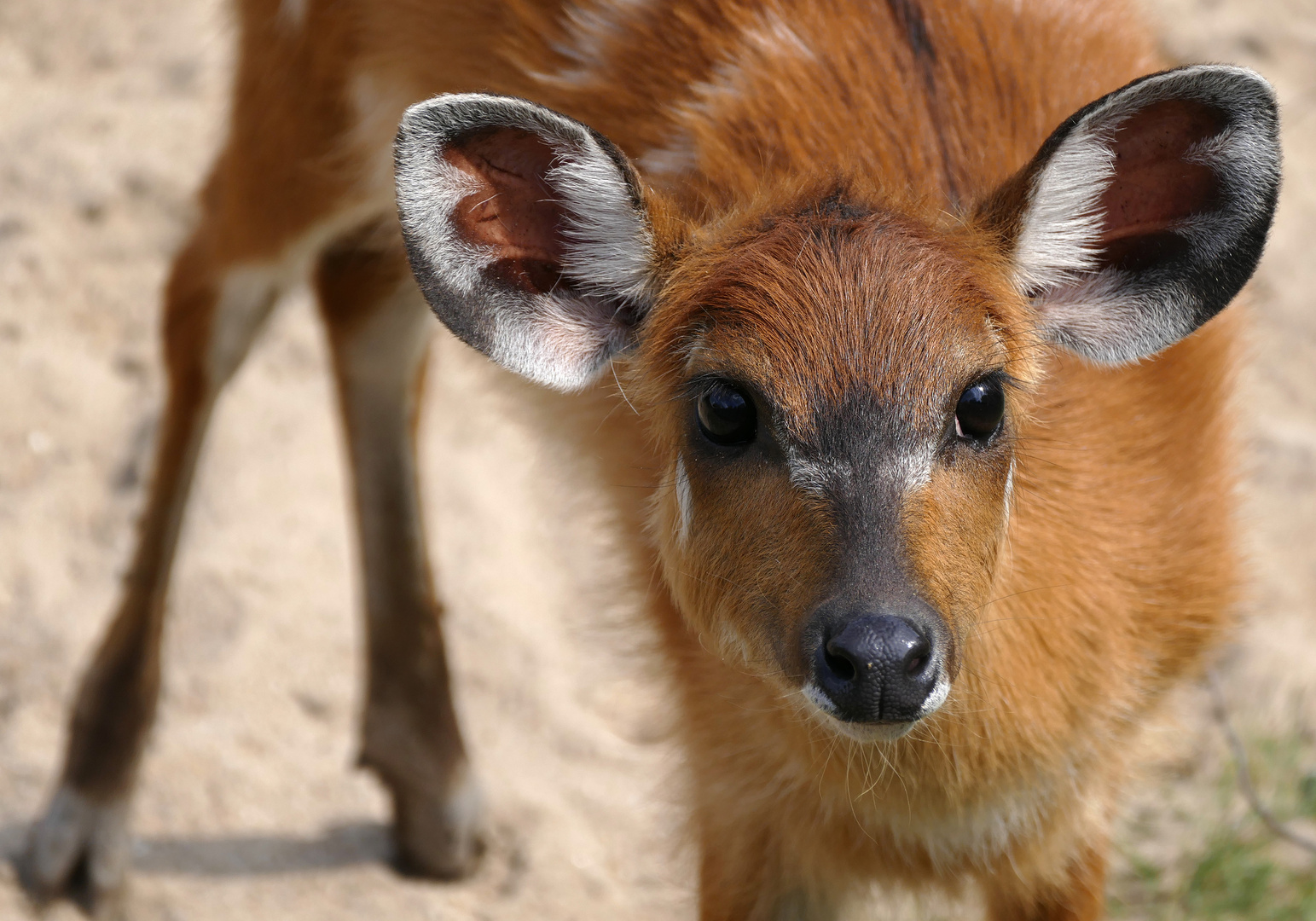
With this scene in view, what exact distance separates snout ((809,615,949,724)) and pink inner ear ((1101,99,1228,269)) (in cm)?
92

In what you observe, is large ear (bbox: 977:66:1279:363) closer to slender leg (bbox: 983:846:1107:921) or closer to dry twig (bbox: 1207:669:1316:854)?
slender leg (bbox: 983:846:1107:921)

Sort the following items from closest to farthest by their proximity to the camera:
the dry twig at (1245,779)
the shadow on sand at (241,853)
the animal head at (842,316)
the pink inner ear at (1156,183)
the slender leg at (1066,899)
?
the animal head at (842,316), the pink inner ear at (1156,183), the slender leg at (1066,899), the dry twig at (1245,779), the shadow on sand at (241,853)

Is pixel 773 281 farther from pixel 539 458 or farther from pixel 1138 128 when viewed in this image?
pixel 539 458

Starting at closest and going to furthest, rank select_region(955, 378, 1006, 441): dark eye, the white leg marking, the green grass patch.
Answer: select_region(955, 378, 1006, 441): dark eye
the green grass patch
the white leg marking

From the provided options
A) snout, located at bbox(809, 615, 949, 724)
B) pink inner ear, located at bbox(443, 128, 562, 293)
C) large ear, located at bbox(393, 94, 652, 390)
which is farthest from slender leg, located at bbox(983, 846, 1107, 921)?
pink inner ear, located at bbox(443, 128, 562, 293)

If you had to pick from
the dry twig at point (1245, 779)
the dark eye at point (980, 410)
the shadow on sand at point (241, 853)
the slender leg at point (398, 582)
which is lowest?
the shadow on sand at point (241, 853)

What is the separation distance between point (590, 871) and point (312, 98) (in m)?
2.40

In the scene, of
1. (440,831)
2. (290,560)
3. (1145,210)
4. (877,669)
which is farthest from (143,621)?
(1145,210)

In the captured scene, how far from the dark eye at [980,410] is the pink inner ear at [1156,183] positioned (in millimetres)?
423

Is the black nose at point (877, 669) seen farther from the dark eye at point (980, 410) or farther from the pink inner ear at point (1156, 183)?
the pink inner ear at point (1156, 183)

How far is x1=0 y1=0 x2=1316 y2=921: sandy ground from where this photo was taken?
15.3ft

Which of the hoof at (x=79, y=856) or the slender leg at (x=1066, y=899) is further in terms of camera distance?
the hoof at (x=79, y=856)

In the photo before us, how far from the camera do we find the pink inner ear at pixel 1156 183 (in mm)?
2594

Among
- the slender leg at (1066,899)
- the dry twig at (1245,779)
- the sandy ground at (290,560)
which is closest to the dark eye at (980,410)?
the slender leg at (1066,899)
